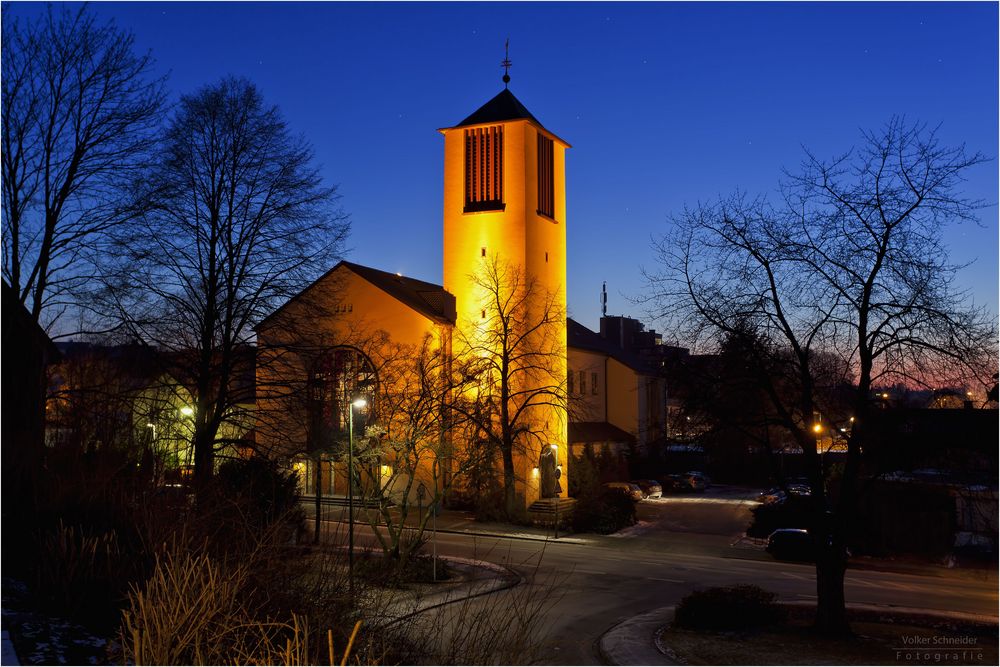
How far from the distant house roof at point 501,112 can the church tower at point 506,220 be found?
0.05 metres

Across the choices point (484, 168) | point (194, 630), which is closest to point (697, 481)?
point (484, 168)

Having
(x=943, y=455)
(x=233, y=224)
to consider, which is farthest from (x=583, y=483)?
(x=943, y=455)

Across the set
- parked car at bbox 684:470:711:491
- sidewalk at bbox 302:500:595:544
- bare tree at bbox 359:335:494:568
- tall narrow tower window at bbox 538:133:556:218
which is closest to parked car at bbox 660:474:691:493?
parked car at bbox 684:470:711:491

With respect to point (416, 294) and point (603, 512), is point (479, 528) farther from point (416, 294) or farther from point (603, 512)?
point (416, 294)

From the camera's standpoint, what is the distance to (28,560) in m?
11.5

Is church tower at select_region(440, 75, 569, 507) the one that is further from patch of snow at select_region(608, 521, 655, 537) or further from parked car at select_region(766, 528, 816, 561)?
parked car at select_region(766, 528, 816, 561)

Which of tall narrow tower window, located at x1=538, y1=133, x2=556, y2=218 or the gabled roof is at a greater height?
tall narrow tower window, located at x1=538, y1=133, x2=556, y2=218

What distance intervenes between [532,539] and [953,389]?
20.8 meters

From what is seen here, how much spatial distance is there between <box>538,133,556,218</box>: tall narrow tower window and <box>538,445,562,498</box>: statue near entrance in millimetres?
12427

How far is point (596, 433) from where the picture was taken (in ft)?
184

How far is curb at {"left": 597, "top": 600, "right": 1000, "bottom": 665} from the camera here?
16.0 metres

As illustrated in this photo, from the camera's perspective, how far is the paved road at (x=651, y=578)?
1955 centimetres

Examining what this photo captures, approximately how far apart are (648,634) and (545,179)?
3077 centimetres

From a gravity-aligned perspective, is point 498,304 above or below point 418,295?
below
